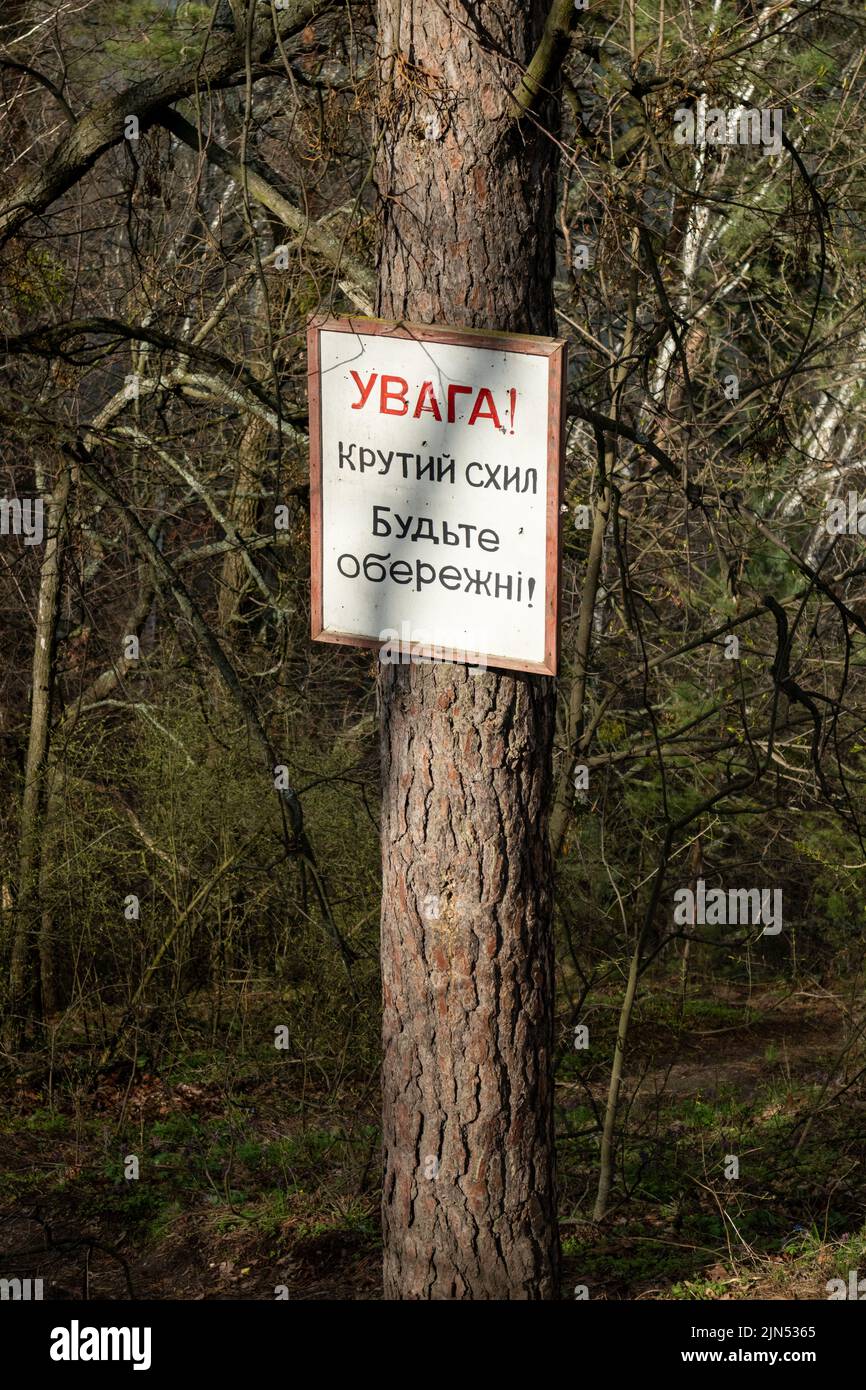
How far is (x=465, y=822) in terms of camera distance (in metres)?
2.98

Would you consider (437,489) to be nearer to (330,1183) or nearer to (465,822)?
(465,822)

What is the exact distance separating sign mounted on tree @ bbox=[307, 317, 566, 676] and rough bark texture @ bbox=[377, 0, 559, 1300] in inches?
5.4

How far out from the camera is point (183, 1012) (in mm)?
7020

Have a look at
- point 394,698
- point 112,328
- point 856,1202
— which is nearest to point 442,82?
point 394,698

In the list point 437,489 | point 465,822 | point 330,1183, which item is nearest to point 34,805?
point 330,1183

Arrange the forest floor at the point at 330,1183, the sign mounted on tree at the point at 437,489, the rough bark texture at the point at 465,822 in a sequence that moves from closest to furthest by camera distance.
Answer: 1. the sign mounted on tree at the point at 437,489
2. the rough bark texture at the point at 465,822
3. the forest floor at the point at 330,1183

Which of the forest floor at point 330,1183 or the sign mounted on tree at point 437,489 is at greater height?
the sign mounted on tree at point 437,489

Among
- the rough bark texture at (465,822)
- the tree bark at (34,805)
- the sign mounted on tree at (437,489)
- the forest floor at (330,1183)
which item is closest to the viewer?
the sign mounted on tree at (437,489)

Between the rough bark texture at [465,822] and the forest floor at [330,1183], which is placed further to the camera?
the forest floor at [330,1183]

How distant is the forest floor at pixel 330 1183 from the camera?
14.8ft

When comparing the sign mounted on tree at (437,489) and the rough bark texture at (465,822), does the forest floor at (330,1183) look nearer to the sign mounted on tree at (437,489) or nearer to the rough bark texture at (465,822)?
the rough bark texture at (465,822)

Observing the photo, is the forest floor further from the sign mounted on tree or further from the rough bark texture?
the sign mounted on tree

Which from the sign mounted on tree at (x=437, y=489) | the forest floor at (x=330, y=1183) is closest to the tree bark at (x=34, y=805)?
the forest floor at (x=330, y=1183)

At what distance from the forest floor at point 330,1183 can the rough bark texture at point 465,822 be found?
41.0 inches
